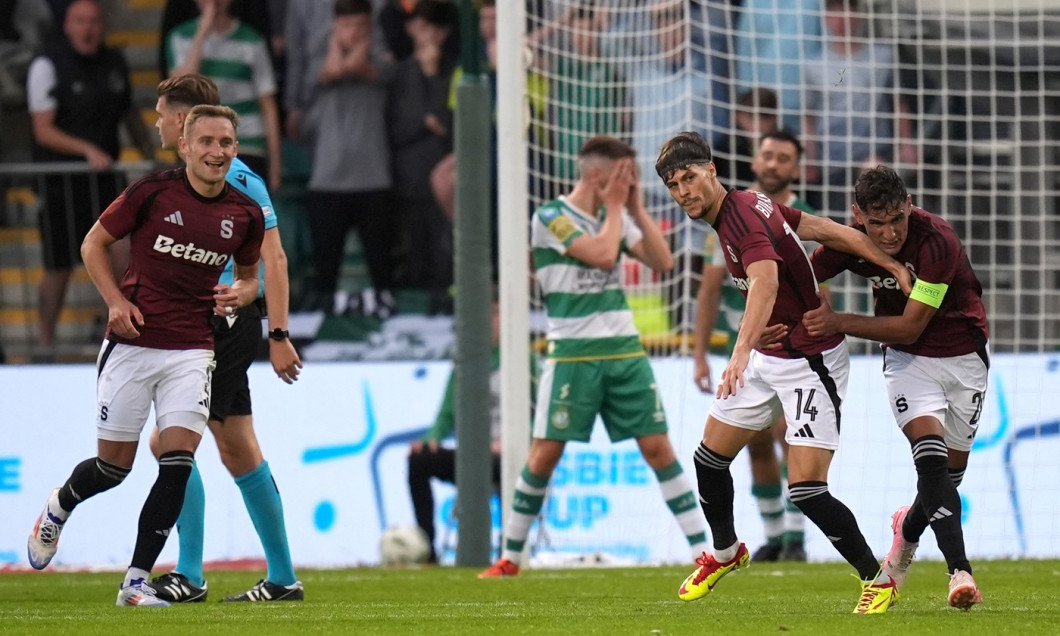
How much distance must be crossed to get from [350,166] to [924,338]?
731cm

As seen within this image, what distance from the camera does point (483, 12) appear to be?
12727 mm

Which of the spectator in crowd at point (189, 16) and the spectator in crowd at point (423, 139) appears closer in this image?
the spectator in crowd at point (423, 139)

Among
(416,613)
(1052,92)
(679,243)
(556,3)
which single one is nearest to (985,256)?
(1052,92)

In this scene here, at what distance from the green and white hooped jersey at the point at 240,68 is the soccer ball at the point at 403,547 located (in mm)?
4247

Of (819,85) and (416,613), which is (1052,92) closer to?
(819,85)

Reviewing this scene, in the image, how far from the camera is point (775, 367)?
616 cm

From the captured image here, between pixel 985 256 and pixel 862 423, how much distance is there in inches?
71.5

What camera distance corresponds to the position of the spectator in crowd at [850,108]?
1060cm

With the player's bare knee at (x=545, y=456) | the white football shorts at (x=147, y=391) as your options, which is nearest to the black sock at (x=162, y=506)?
the white football shorts at (x=147, y=391)

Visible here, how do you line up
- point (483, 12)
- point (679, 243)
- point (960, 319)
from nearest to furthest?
point (960, 319)
point (679, 243)
point (483, 12)

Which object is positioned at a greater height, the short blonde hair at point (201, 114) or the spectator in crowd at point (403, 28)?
the spectator in crowd at point (403, 28)

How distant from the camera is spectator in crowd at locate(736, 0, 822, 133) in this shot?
425 inches

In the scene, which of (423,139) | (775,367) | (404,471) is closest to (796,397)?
(775,367)

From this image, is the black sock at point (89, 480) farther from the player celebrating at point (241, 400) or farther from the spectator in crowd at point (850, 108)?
the spectator in crowd at point (850, 108)
